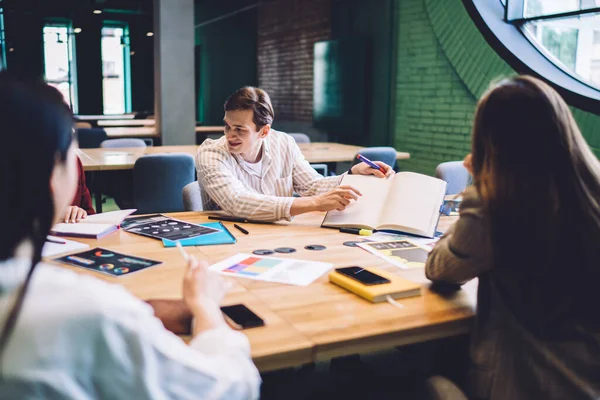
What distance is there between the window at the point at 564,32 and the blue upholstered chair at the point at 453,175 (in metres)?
1.89

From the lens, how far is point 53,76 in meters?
13.6

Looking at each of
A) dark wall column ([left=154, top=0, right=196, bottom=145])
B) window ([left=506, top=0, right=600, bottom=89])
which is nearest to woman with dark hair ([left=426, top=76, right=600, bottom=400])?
window ([left=506, top=0, right=600, bottom=89])

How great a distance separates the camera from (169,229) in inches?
89.4

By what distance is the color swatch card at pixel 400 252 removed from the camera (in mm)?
1868

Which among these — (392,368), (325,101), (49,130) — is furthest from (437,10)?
(49,130)

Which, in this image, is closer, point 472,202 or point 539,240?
point 539,240

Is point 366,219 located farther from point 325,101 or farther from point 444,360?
point 325,101

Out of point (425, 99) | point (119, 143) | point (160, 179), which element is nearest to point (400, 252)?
point (160, 179)

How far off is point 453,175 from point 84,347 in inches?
133

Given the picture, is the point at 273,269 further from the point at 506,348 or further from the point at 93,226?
the point at 93,226

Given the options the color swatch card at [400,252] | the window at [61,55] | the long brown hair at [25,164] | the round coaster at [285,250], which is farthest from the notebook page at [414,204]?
the window at [61,55]

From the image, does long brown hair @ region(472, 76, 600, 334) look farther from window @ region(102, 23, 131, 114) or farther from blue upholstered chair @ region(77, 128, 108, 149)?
window @ region(102, 23, 131, 114)

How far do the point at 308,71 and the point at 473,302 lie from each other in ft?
26.3

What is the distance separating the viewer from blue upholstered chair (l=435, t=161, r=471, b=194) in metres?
3.73
